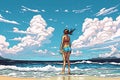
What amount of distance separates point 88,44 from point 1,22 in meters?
3.95

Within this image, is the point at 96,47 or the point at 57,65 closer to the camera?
the point at 57,65

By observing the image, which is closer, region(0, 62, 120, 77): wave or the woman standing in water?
the woman standing in water

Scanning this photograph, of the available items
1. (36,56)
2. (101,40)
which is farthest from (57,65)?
(101,40)

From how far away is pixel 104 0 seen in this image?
56.1 ft

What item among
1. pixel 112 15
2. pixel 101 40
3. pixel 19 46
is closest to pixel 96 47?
pixel 101 40

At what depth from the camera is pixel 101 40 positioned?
18562mm

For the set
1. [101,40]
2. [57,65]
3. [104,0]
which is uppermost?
[104,0]

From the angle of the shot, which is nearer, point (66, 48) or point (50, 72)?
point (66, 48)

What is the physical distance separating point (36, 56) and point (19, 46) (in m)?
0.90

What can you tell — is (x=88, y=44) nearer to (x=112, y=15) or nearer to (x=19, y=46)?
(x=112, y=15)

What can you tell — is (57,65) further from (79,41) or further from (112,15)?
(112,15)

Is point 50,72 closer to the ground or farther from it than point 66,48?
closer to the ground

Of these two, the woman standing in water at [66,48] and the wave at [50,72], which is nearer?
the woman standing in water at [66,48]

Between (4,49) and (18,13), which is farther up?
(18,13)
